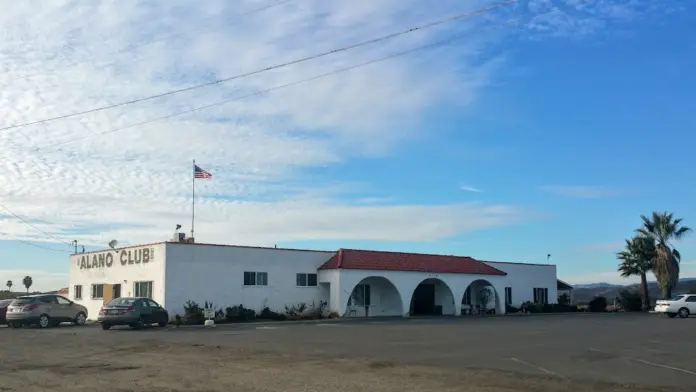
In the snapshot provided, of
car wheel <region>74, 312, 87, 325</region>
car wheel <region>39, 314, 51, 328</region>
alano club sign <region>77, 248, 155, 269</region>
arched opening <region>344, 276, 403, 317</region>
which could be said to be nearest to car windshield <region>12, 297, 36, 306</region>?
car wheel <region>39, 314, 51, 328</region>

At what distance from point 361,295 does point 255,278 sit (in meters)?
7.94

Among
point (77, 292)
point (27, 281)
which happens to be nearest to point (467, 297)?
point (77, 292)

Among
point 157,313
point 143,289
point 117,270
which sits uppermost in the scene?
point 117,270

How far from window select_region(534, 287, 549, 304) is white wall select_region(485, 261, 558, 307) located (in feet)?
0.82

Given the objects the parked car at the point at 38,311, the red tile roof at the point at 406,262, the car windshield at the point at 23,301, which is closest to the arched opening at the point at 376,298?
the red tile roof at the point at 406,262

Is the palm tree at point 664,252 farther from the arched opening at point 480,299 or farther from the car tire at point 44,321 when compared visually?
the car tire at point 44,321

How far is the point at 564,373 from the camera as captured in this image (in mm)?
13531

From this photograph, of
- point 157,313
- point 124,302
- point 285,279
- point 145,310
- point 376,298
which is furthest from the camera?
point 376,298

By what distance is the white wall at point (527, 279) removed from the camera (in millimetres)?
52750

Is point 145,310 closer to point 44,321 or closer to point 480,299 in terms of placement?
point 44,321

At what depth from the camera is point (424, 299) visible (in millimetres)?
49000

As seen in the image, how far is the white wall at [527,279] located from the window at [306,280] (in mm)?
15738

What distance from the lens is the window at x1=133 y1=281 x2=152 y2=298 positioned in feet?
125

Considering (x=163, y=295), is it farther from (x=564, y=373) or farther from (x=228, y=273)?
(x=564, y=373)
